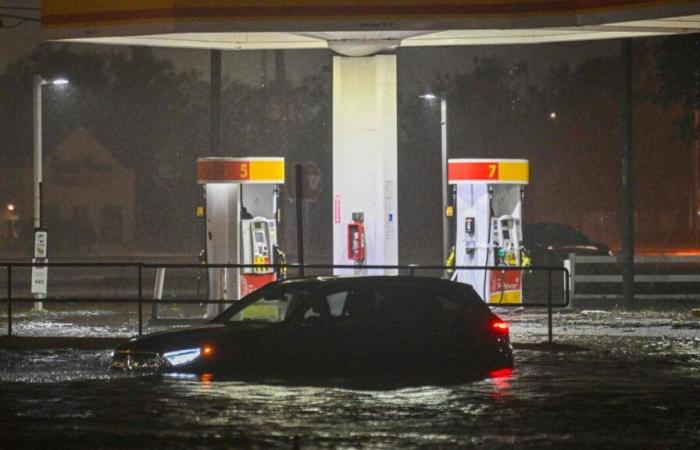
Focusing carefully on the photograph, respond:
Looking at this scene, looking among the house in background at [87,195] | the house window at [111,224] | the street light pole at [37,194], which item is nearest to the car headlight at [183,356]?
the street light pole at [37,194]

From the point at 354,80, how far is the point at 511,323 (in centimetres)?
544

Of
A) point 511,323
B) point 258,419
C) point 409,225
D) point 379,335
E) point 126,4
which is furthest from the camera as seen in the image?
point 409,225

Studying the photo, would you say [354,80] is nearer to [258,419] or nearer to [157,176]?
[258,419]

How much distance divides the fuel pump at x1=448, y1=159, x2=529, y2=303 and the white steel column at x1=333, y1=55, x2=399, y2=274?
2.78m

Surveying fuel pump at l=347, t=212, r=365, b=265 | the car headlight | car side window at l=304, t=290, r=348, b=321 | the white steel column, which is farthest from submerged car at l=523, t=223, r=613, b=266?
the car headlight

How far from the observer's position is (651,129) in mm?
78688

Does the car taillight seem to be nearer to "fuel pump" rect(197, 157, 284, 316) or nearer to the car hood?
the car hood

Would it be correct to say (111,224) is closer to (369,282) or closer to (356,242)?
(356,242)

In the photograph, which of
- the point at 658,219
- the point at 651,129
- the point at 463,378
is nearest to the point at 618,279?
the point at 463,378

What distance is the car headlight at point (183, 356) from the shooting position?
15.3 meters

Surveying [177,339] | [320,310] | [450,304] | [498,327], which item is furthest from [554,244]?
[177,339]

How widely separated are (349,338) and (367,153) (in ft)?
39.2

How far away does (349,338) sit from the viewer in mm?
15641

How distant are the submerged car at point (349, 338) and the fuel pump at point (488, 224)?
13560 millimetres
